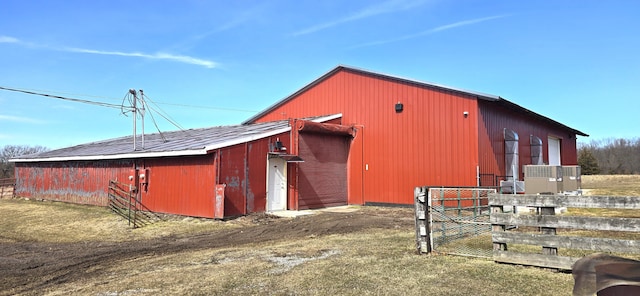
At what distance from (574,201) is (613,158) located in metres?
90.8

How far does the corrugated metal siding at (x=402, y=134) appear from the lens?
54.9 feet

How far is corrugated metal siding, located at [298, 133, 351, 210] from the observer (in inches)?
672

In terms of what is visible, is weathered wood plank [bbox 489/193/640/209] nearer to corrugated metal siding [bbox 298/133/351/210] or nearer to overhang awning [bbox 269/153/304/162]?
overhang awning [bbox 269/153/304/162]

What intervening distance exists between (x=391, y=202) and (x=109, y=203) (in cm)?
1250

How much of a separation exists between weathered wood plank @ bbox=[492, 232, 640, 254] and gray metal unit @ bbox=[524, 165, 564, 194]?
10.3 m

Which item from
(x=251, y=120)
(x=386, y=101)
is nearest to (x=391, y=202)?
(x=386, y=101)

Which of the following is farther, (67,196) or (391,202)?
(67,196)

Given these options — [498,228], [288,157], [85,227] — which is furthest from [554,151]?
[85,227]

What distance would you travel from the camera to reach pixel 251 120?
2475 centimetres

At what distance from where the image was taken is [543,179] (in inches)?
595

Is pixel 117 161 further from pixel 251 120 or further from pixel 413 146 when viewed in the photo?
pixel 413 146

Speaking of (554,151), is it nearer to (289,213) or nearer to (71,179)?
(289,213)

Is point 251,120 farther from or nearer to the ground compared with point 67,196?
farther from the ground

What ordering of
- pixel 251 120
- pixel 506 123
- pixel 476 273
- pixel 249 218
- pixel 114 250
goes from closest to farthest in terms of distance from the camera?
1. pixel 476 273
2. pixel 114 250
3. pixel 249 218
4. pixel 506 123
5. pixel 251 120
